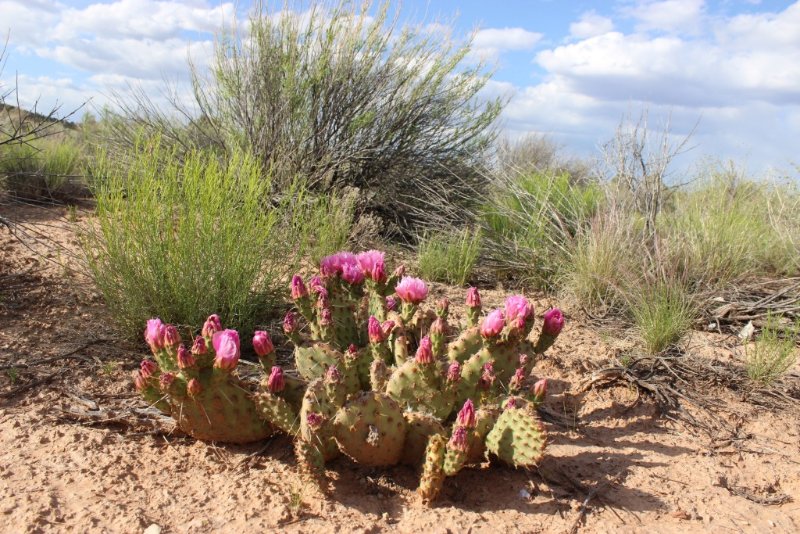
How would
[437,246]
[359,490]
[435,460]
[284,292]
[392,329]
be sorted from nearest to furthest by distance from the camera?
1. [435,460]
2. [359,490]
3. [392,329]
4. [284,292]
5. [437,246]

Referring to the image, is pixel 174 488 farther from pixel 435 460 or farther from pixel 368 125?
pixel 368 125

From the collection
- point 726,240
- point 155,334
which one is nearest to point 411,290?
point 155,334

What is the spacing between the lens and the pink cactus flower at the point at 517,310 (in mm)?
2736

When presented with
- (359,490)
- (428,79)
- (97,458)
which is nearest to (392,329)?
(359,490)

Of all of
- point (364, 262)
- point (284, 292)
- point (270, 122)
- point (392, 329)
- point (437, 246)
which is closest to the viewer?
point (392, 329)

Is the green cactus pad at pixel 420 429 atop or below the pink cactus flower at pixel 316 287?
below

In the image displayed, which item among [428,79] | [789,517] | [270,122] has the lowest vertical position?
[789,517]

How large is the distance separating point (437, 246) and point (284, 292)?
7.08 ft

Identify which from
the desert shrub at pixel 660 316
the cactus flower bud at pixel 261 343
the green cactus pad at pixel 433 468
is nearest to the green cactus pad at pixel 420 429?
the green cactus pad at pixel 433 468

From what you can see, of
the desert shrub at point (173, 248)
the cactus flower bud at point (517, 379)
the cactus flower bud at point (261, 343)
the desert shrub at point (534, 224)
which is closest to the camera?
the cactus flower bud at point (261, 343)

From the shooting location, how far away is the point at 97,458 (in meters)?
2.53

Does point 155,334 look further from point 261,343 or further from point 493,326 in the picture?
point 493,326

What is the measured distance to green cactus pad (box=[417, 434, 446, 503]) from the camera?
2.28m

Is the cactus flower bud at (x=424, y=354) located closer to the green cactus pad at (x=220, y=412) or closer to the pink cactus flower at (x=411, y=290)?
the pink cactus flower at (x=411, y=290)
